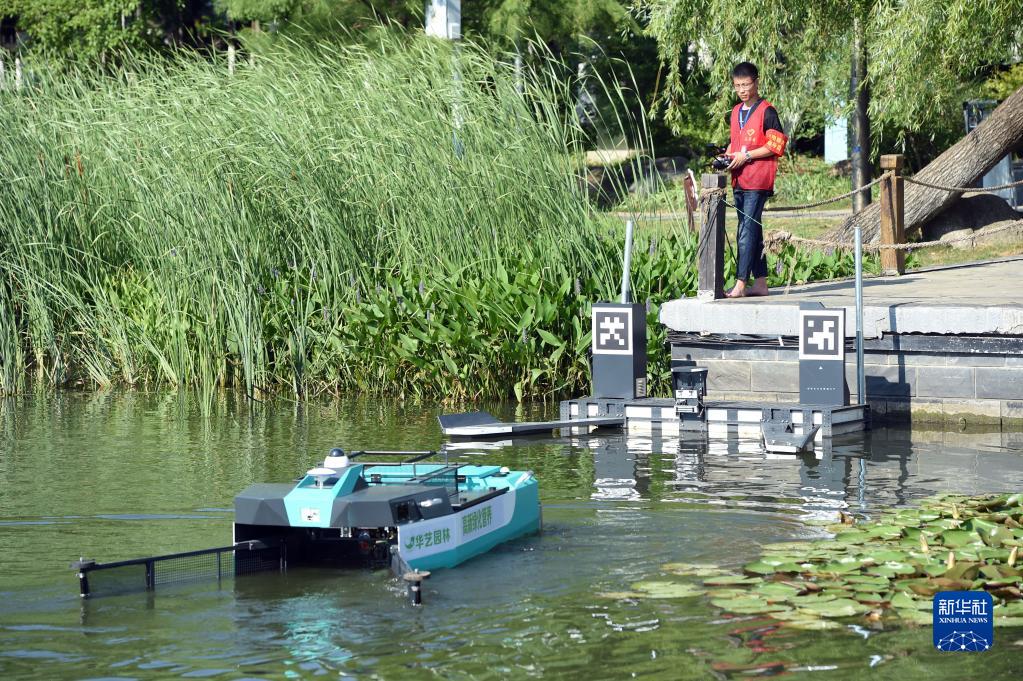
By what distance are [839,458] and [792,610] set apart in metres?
4.41

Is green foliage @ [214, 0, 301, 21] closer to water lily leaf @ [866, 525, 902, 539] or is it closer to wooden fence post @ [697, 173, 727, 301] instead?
wooden fence post @ [697, 173, 727, 301]

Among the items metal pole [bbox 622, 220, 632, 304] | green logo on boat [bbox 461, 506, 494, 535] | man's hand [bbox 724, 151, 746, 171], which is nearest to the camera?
green logo on boat [bbox 461, 506, 494, 535]

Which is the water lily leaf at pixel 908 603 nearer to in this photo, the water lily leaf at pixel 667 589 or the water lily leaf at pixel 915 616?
the water lily leaf at pixel 915 616

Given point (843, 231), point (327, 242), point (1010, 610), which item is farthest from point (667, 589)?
point (843, 231)

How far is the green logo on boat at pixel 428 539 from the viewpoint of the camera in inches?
300

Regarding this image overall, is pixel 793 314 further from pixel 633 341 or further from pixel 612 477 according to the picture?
pixel 612 477

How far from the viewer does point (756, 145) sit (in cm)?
1299

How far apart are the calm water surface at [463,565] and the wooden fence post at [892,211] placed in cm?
355

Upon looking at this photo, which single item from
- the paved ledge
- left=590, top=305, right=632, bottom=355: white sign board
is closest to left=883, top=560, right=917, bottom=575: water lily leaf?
the paved ledge

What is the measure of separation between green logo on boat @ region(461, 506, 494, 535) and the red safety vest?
5652 millimetres

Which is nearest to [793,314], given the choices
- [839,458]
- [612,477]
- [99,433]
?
[839,458]

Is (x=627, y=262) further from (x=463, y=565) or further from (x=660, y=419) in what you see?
(x=463, y=565)

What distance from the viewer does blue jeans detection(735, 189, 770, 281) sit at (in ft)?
43.1

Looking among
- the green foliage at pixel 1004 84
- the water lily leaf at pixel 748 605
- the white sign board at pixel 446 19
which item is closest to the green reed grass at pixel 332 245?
the white sign board at pixel 446 19
